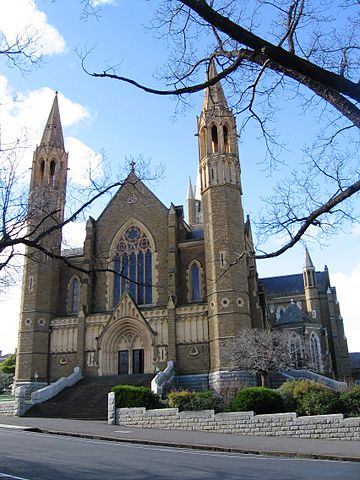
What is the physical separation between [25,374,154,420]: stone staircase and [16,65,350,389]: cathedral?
168 centimetres

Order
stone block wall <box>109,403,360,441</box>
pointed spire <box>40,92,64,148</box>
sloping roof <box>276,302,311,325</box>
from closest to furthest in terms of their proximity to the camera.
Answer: stone block wall <box>109,403,360,441</box> → pointed spire <box>40,92,64,148</box> → sloping roof <box>276,302,311,325</box>

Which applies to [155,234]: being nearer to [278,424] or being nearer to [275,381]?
[275,381]

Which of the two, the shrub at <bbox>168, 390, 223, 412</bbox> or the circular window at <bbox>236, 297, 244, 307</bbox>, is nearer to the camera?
the shrub at <bbox>168, 390, 223, 412</bbox>

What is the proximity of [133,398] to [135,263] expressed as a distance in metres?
15.7

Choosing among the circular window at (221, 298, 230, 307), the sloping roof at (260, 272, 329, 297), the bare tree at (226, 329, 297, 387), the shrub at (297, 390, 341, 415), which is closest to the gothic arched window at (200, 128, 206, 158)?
the circular window at (221, 298, 230, 307)

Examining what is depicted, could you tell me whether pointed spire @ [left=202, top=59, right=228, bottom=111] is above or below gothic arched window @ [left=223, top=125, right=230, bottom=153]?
below

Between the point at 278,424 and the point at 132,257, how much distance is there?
21.3m

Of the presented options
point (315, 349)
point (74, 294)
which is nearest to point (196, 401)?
point (74, 294)

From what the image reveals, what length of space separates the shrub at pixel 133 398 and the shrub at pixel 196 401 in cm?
135

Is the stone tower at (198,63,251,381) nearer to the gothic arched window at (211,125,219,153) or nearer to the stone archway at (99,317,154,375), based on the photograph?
the gothic arched window at (211,125,219,153)

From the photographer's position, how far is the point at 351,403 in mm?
16812

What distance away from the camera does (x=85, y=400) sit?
27.6m

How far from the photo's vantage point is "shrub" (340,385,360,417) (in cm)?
1666

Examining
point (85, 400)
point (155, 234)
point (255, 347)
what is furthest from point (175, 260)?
point (85, 400)
